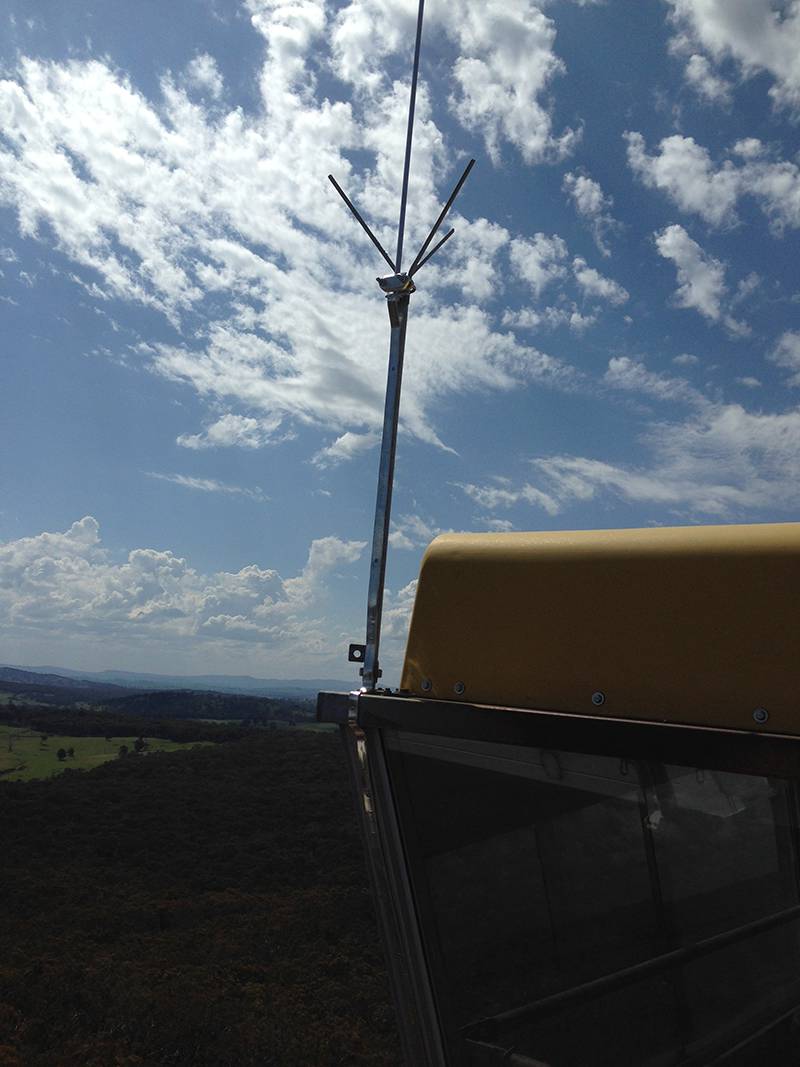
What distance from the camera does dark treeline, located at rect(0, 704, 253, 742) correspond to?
88.5m

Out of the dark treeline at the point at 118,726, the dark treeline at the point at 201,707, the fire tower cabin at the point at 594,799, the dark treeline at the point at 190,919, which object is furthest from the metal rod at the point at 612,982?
the dark treeline at the point at 201,707

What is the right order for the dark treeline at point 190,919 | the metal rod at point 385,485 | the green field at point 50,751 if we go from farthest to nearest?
the green field at point 50,751
the dark treeline at point 190,919
the metal rod at point 385,485

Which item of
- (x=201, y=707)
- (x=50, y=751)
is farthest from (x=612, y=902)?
(x=201, y=707)

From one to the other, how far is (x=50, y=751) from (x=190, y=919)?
34668mm

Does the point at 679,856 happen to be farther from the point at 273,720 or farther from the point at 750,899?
the point at 273,720

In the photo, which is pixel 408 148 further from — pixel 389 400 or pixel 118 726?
pixel 118 726

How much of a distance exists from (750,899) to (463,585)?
1.34 meters

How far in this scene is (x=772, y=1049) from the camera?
234 cm

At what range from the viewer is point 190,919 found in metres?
52.9

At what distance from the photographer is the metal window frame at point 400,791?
7.59 feet

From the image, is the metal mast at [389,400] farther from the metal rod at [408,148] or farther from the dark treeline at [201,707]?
the dark treeline at [201,707]

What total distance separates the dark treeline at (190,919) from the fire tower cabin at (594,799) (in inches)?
1379

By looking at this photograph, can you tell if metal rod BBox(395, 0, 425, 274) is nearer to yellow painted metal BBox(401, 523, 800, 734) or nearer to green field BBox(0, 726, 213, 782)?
yellow painted metal BBox(401, 523, 800, 734)

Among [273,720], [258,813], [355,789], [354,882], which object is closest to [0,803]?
[258,813]
